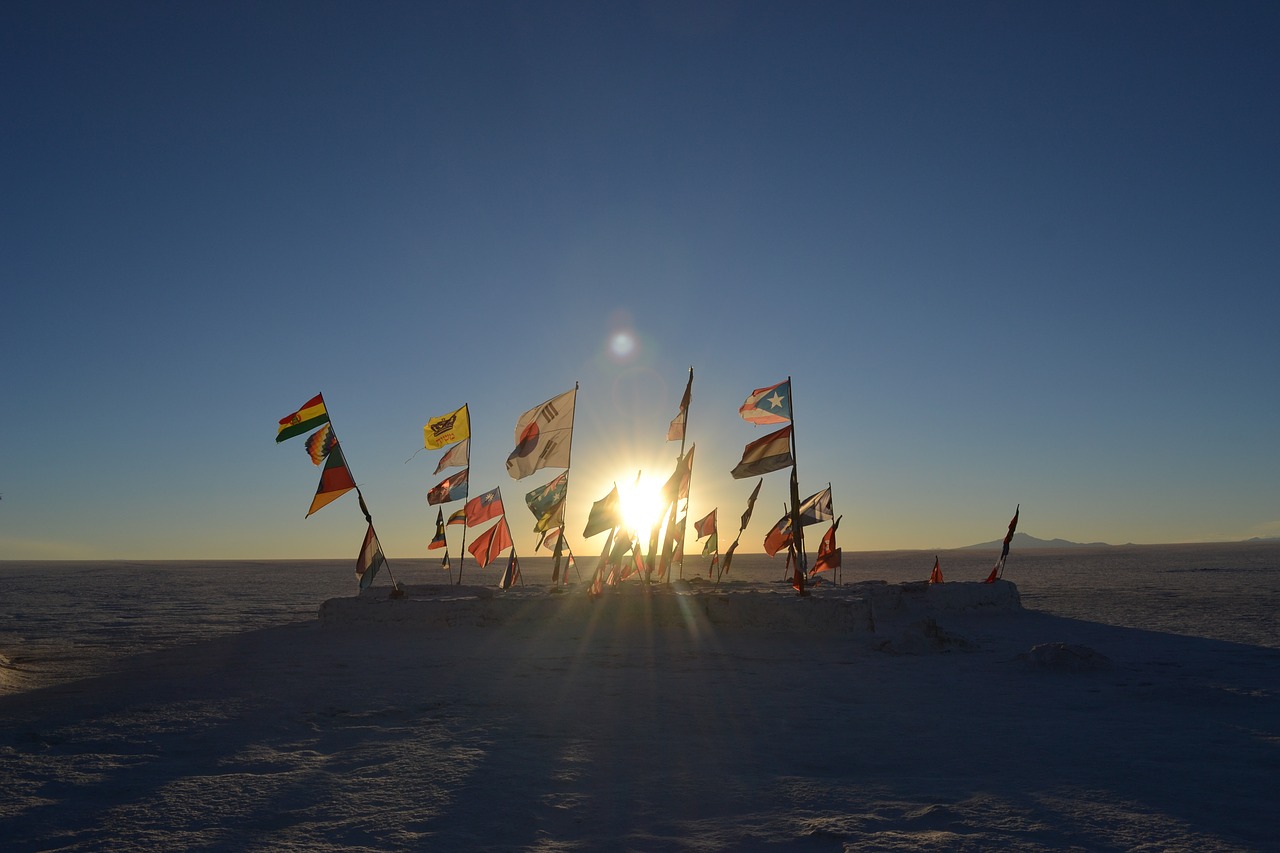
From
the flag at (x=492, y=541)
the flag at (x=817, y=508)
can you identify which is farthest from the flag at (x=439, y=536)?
the flag at (x=817, y=508)

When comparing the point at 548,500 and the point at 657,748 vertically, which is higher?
the point at 548,500

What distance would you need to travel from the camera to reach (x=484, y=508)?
70.5 ft

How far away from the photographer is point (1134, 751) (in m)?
6.84

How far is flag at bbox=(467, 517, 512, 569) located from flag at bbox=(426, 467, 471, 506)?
142 centimetres

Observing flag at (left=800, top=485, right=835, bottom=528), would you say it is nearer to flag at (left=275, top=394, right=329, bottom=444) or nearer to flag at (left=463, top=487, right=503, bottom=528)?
flag at (left=463, top=487, right=503, bottom=528)

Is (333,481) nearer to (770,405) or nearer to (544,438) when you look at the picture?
(544,438)

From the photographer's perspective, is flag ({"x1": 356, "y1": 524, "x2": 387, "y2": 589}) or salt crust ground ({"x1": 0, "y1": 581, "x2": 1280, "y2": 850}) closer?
salt crust ground ({"x1": 0, "y1": 581, "x2": 1280, "y2": 850})

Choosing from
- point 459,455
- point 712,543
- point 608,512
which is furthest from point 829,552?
point 459,455

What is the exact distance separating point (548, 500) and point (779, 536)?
7.46 meters

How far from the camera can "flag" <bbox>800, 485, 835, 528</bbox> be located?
23.0 meters

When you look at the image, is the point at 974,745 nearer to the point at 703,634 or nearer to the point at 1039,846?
the point at 1039,846

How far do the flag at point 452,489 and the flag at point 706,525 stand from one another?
9.09m

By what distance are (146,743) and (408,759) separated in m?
2.79

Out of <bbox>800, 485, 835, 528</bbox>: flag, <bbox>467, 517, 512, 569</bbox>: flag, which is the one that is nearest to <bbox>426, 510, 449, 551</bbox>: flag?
<bbox>467, 517, 512, 569</bbox>: flag
